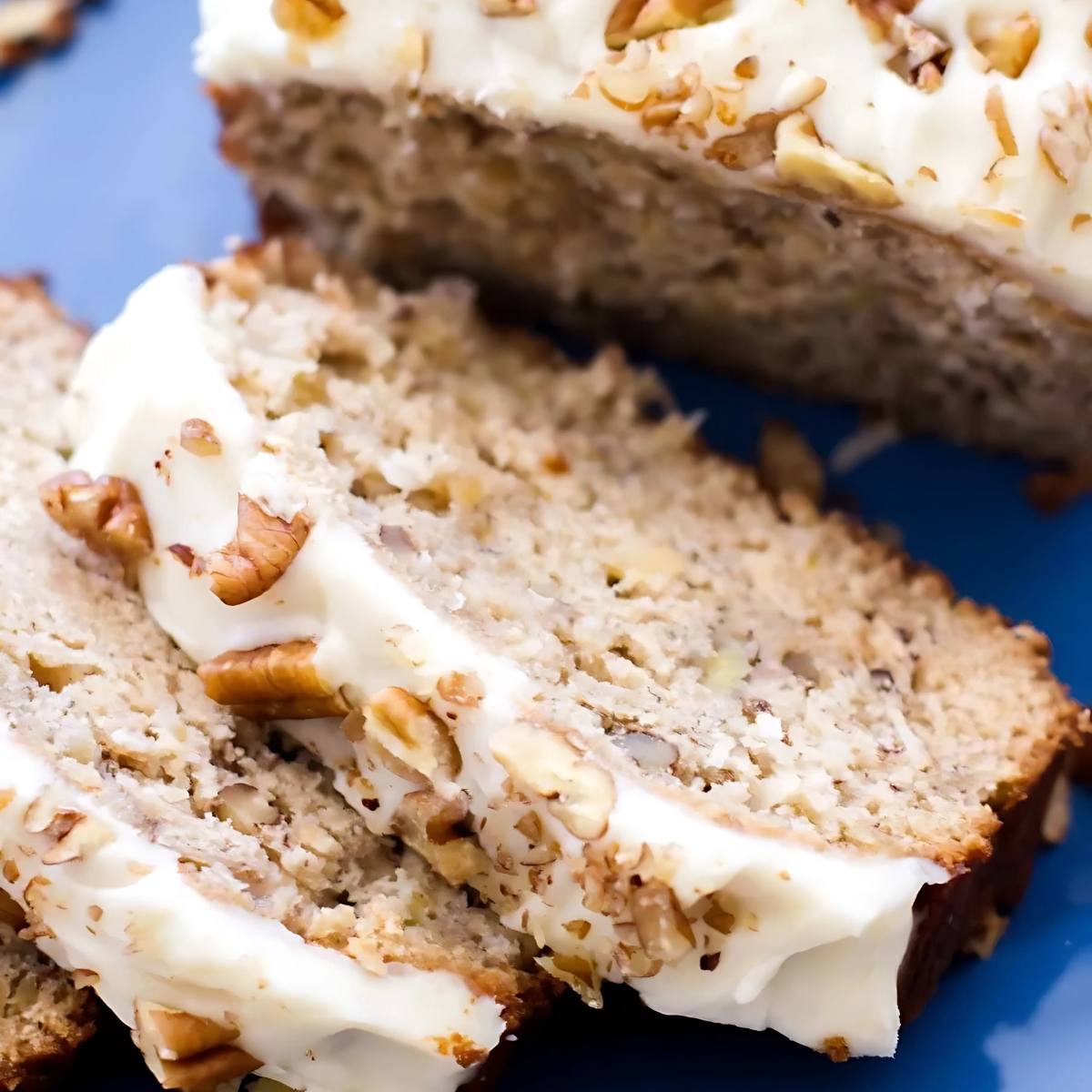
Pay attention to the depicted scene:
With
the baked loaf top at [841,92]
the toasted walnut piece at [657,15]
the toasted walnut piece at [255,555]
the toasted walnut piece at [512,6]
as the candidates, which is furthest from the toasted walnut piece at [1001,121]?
the toasted walnut piece at [255,555]

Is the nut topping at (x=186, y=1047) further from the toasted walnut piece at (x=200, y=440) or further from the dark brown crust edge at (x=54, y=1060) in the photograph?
the toasted walnut piece at (x=200, y=440)

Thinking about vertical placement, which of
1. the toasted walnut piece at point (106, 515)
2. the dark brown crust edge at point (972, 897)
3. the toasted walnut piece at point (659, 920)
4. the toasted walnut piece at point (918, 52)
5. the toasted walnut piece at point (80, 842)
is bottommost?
the dark brown crust edge at point (972, 897)

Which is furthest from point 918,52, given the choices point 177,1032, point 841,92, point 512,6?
point 177,1032

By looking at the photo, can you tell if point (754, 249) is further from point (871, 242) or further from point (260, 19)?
point (260, 19)

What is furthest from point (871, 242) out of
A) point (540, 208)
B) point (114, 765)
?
point (114, 765)

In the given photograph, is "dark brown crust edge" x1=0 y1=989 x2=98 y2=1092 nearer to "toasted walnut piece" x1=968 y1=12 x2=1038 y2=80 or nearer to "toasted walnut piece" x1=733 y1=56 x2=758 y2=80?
"toasted walnut piece" x1=733 y1=56 x2=758 y2=80

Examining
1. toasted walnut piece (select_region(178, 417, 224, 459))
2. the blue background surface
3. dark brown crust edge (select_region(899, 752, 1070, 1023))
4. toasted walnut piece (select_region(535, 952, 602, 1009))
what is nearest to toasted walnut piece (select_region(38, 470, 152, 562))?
toasted walnut piece (select_region(178, 417, 224, 459))
